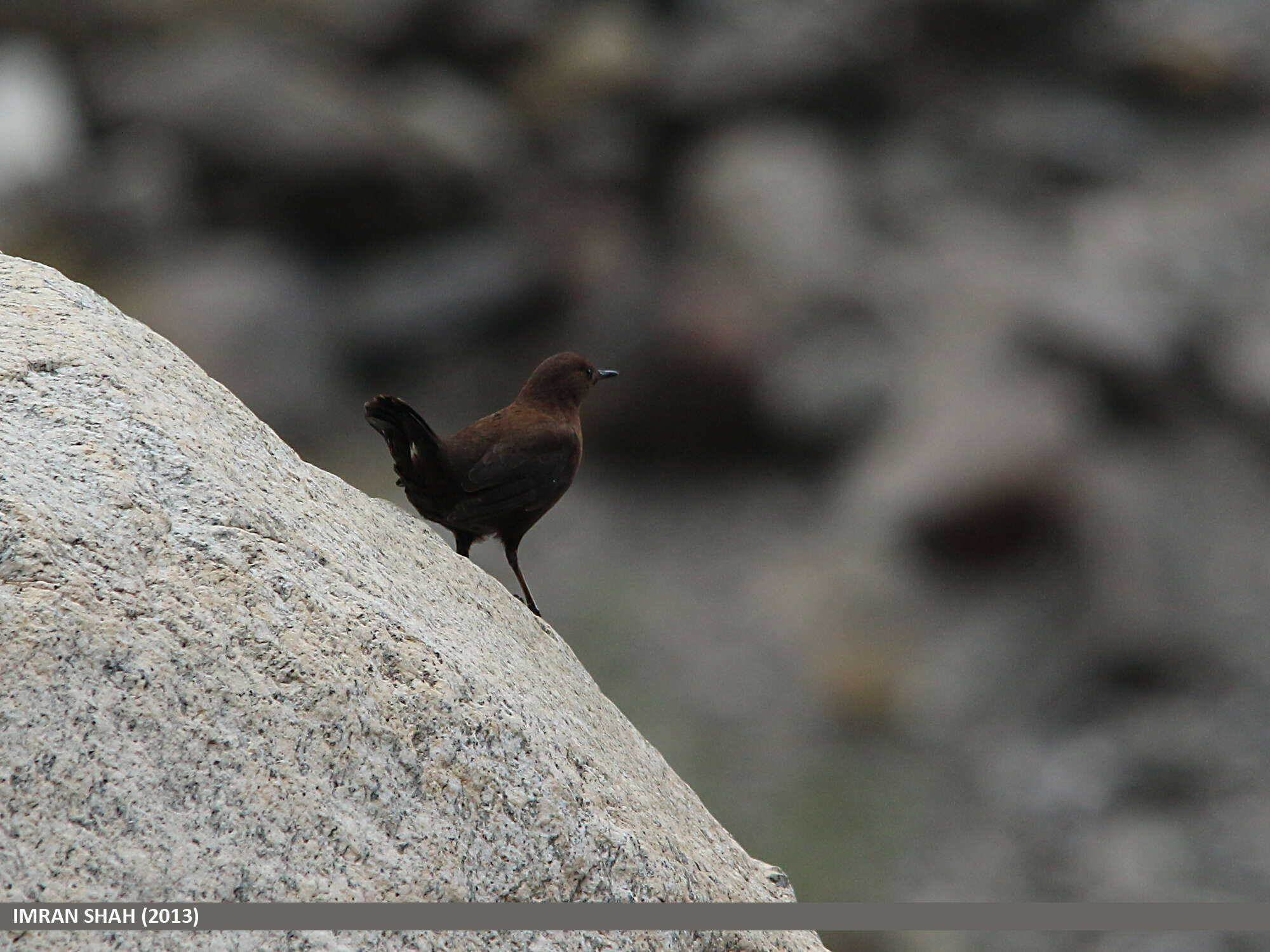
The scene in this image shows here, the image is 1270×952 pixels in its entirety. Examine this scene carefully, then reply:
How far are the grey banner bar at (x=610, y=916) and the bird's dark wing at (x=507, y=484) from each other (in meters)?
1.91

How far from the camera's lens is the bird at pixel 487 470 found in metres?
5.23

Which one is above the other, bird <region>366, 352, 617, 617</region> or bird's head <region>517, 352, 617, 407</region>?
bird's head <region>517, 352, 617, 407</region>

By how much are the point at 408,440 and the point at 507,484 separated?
1.35ft

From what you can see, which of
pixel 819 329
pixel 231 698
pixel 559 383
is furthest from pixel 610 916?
pixel 819 329

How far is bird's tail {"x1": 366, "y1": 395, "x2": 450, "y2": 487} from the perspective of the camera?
4926 mm

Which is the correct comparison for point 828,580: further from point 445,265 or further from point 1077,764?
point 445,265

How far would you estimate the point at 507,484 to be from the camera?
17.5 feet

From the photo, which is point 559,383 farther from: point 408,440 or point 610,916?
point 610,916

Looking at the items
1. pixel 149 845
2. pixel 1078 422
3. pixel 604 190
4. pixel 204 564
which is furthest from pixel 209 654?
pixel 604 190

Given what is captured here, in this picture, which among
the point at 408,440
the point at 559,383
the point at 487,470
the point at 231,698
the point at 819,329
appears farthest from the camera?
the point at 819,329

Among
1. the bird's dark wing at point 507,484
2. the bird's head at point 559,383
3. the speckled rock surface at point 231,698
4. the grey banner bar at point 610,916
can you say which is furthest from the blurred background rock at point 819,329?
the speckled rock surface at point 231,698

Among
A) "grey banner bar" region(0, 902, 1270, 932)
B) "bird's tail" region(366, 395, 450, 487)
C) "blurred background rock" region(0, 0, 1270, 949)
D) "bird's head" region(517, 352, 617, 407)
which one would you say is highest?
"blurred background rock" region(0, 0, 1270, 949)

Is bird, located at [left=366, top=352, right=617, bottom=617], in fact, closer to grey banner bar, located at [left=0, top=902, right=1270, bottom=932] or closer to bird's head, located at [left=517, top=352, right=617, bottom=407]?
bird's head, located at [left=517, top=352, right=617, bottom=407]

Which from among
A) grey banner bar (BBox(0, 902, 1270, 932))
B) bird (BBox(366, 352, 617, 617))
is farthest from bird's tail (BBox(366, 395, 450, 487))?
grey banner bar (BBox(0, 902, 1270, 932))
